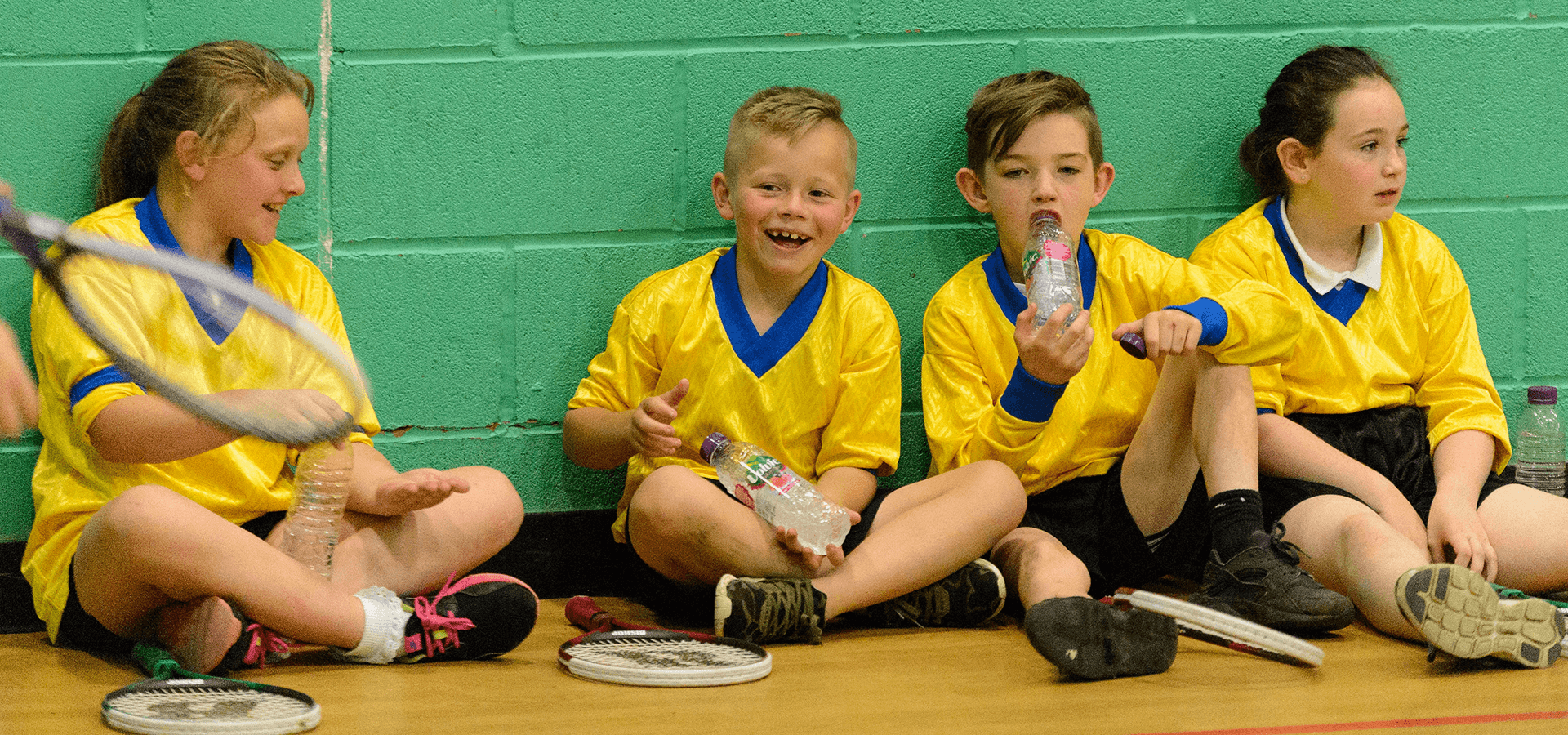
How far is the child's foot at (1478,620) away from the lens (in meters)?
1.65

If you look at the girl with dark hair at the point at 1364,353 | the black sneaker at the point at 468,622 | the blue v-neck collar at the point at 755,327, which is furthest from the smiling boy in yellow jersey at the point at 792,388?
the girl with dark hair at the point at 1364,353

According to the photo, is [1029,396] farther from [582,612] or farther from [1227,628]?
[582,612]

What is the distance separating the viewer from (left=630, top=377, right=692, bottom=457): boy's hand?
6.24 feet

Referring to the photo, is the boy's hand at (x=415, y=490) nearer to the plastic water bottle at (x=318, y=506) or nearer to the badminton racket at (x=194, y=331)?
the plastic water bottle at (x=318, y=506)

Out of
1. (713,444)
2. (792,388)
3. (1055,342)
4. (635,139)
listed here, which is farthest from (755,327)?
(1055,342)

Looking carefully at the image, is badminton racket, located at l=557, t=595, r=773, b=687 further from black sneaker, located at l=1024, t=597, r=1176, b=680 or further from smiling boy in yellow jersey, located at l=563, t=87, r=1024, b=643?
black sneaker, located at l=1024, t=597, r=1176, b=680

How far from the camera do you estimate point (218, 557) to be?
65.3 inches

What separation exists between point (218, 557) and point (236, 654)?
0.41 feet

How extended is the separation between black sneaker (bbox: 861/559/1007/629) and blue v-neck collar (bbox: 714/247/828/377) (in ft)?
1.41

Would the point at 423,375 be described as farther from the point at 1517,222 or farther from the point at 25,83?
the point at 1517,222

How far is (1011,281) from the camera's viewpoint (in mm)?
2252

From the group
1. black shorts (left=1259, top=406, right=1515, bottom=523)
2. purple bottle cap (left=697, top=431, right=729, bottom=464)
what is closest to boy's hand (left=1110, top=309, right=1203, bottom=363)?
black shorts (left=1259, top=406, right=1515, bottom=523)

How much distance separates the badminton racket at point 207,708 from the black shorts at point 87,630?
0.33 m

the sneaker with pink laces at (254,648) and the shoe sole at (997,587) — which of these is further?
the shoe sole at (997,587)
